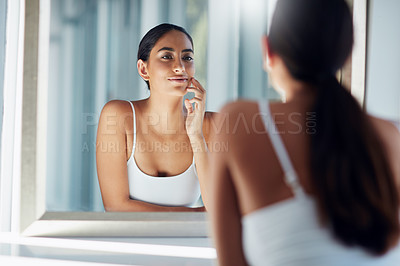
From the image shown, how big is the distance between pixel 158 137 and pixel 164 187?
13cm

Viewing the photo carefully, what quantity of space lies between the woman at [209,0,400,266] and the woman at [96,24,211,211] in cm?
52

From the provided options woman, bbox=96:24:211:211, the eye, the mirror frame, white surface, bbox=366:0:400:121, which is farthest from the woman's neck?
white surface, bbox=366:0:400:121

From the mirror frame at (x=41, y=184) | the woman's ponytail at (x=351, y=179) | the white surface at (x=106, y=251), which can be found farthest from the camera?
the mirror frame at (x=41, y=184)

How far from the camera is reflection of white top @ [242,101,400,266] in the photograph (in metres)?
0.44

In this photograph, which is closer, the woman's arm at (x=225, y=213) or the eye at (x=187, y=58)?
the woman's arm at (x=225, y=213)

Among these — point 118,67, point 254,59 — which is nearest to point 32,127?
point 118,67

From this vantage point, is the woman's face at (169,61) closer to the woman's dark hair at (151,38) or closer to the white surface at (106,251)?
the woman's dark hair at (151,38)

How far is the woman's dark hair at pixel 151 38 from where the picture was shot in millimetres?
1000

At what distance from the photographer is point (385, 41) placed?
106 centimetres

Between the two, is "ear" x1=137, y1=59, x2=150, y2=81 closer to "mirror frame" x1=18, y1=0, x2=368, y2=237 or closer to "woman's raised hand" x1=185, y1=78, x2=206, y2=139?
"woman's raised hand" x1=185, y1=78, x2=206, y2=139

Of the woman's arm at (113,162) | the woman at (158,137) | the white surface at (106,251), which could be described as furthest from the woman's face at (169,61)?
the white surface at (106,251)

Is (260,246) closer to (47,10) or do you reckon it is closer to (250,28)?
(250,28)

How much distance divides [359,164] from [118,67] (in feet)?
2.33

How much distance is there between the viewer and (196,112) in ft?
3.34
